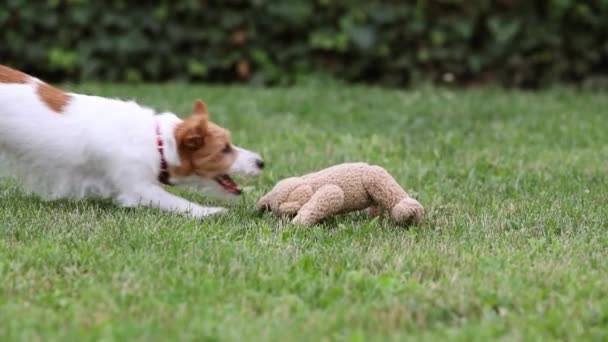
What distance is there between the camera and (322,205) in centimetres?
426

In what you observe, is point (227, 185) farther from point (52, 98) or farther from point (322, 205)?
point (52, 98)

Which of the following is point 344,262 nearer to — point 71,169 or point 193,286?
point 193,286

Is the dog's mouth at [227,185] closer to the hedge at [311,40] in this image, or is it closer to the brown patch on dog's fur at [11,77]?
the brown patch on dog's fur at [11,77]

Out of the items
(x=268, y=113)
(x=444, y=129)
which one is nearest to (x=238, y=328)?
(x=444, y=129)

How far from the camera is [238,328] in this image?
289 centimetres

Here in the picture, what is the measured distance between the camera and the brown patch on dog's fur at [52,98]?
15.0ft

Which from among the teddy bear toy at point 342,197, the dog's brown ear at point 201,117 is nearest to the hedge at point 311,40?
the dog's brown ear at point 201,117

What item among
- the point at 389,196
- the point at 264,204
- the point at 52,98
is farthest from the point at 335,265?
the point at 52,98

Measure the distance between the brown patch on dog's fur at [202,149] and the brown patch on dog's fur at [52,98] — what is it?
0.56 m

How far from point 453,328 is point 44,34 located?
8.36 meters

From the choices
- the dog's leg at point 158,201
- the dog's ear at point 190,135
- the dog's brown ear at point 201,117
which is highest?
the dog's brown ear at point 201,117

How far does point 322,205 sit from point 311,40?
20.3 ft

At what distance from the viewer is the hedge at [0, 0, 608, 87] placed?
32.9 ft

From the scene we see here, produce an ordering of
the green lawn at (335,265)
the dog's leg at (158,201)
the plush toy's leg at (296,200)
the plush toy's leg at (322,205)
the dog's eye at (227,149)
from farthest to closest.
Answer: the dog's eye at (227,149) < the dog's leg at (158,201) < the plush toy's leg at (296,200) < the plush toy's leg at (322,205) < the green lawn at (335,265)
